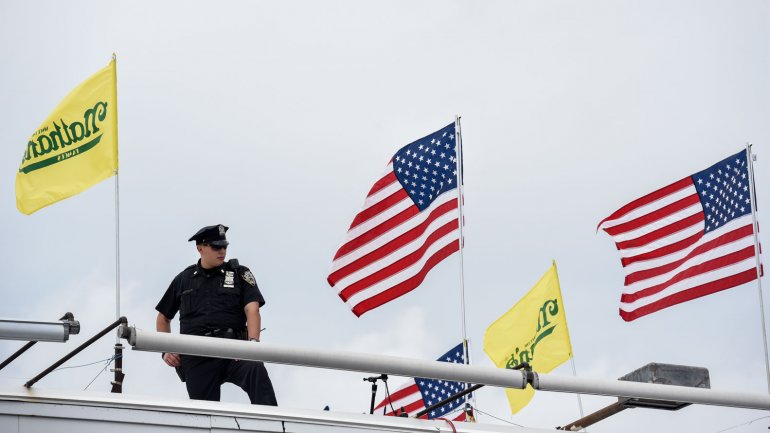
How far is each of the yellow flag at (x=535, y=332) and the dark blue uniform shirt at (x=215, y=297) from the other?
23.3 ft

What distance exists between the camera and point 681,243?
13086mm

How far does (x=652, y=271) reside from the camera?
13.0 metres

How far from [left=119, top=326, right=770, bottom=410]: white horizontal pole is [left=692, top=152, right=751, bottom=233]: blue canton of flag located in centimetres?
468

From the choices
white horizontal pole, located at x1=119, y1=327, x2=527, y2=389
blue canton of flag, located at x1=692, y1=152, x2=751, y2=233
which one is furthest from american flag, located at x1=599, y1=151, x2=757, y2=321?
white horizontal pole, located at x1=119, y1=327, x2=527, y2=389

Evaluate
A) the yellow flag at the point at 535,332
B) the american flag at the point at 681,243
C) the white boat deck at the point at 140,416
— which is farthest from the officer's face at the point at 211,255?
the yellow flag at the point at 535,332

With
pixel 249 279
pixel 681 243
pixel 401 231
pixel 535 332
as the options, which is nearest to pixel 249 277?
pixel 249 279

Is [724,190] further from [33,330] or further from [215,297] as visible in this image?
[33,330]

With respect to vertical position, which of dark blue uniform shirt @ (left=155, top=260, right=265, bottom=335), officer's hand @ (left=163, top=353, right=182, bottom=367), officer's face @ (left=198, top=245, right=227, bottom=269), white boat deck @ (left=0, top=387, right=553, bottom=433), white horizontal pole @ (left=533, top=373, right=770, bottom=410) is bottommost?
white boat deck @ (left=0, top=387, right=553, bottom=433)

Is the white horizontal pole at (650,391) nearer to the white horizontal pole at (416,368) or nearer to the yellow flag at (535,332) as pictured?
the white horizontal pole at (416,368)

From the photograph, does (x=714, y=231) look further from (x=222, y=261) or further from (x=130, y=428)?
(x=130, y=428)

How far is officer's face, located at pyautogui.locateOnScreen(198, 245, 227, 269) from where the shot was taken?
9.12 m

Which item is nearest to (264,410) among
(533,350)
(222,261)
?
(222,261)

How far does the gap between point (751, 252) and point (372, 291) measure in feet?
13.2

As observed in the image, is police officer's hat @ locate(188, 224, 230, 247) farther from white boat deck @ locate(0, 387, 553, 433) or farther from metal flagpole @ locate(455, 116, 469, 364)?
metal flagpole @ locate(455, 116, 469, 364)
